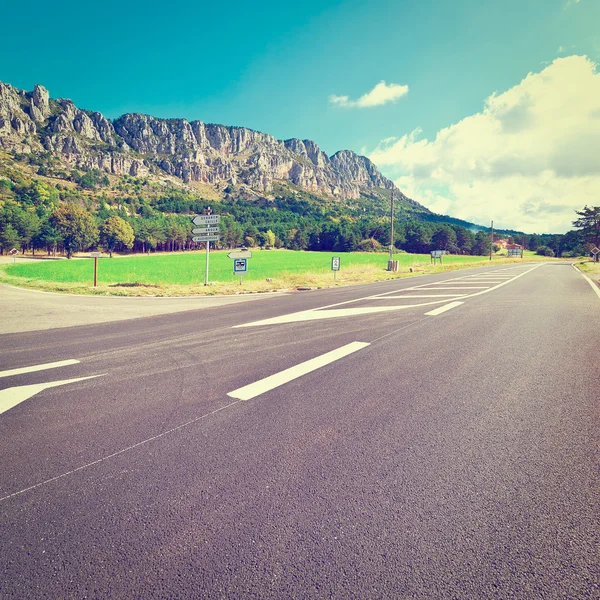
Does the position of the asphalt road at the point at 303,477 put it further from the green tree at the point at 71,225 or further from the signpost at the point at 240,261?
the green tree at the point at 71,225

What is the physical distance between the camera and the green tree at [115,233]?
9300 centimetres

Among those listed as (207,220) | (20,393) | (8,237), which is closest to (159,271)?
(207,220)

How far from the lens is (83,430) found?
9.84 ft

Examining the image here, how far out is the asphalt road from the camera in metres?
1.60

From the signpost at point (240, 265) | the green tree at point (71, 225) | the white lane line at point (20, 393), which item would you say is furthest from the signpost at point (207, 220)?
the green tree at point (71, 225)

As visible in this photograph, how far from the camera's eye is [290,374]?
14.4 ft

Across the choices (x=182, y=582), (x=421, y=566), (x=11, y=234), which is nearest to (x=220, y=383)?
(x=182, y=582)

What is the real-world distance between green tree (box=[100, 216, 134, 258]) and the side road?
298 ft

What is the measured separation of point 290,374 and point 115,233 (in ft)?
343

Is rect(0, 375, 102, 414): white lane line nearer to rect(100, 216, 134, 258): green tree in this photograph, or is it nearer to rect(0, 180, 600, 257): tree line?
rect(0, 180, 600, 257): tree line

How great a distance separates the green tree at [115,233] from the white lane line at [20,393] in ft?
336

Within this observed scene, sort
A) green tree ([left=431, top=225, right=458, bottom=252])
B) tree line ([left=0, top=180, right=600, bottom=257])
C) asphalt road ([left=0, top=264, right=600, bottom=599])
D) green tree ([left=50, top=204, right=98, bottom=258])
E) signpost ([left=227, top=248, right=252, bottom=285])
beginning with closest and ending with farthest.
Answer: asphalt road ([left=0, top=264, right=600, bottom=599])
signpost ([left=227, top=248, right=252, bottom=285])
tree line ([left=0, top=180, right=600, bottom=257])
green tree ([left=50, top=204, right=98, bottom=258])
green tree ([left=431, top=225, right=458, bottom=252])

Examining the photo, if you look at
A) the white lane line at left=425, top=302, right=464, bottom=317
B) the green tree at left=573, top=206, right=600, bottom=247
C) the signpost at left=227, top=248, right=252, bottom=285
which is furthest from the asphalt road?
the green tree at left=573, top=206, right=600, bottom=247

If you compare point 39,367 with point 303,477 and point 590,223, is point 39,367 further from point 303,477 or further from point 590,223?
point 590,223
